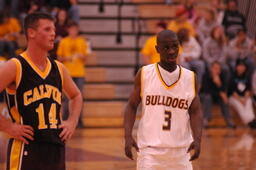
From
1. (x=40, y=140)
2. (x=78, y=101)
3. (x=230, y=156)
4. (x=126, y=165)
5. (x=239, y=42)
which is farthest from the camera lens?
(x=239, y=42)

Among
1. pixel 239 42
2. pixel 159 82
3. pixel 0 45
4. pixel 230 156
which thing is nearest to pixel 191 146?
pixel 159 82

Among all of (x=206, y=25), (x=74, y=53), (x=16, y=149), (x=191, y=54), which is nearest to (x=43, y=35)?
(x=16, y=149)

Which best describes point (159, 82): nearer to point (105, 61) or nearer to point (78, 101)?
point (78, 101)

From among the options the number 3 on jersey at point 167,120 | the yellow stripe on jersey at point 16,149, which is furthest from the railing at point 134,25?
the yellow stripe on jersey at point 16,149

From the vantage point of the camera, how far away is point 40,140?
5.02m

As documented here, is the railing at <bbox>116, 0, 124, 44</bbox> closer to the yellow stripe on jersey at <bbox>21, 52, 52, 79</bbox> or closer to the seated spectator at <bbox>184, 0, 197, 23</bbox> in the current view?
the seated spectator at <bbox>184, 0, 197, 23</bbox>

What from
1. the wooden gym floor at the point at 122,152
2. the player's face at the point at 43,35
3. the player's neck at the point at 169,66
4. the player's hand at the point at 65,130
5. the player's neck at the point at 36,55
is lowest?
the wooden gym floor at the point at 122,152

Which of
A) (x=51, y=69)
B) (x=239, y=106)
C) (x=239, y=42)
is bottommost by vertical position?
(x=239, y=106)

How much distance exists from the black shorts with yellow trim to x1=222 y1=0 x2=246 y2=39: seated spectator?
13.3 m

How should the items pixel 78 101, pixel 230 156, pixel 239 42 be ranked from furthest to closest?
pixel 239 42 → pixel 230 156 → pixel 78 101

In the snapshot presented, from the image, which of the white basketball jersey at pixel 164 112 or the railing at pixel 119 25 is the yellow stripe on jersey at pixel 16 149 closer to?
the white basketball jersey at pixel 164 112

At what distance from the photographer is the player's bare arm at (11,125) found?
16.2 ft

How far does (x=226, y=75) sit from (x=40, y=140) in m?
11.5

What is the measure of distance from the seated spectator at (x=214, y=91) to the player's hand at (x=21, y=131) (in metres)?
10.9
